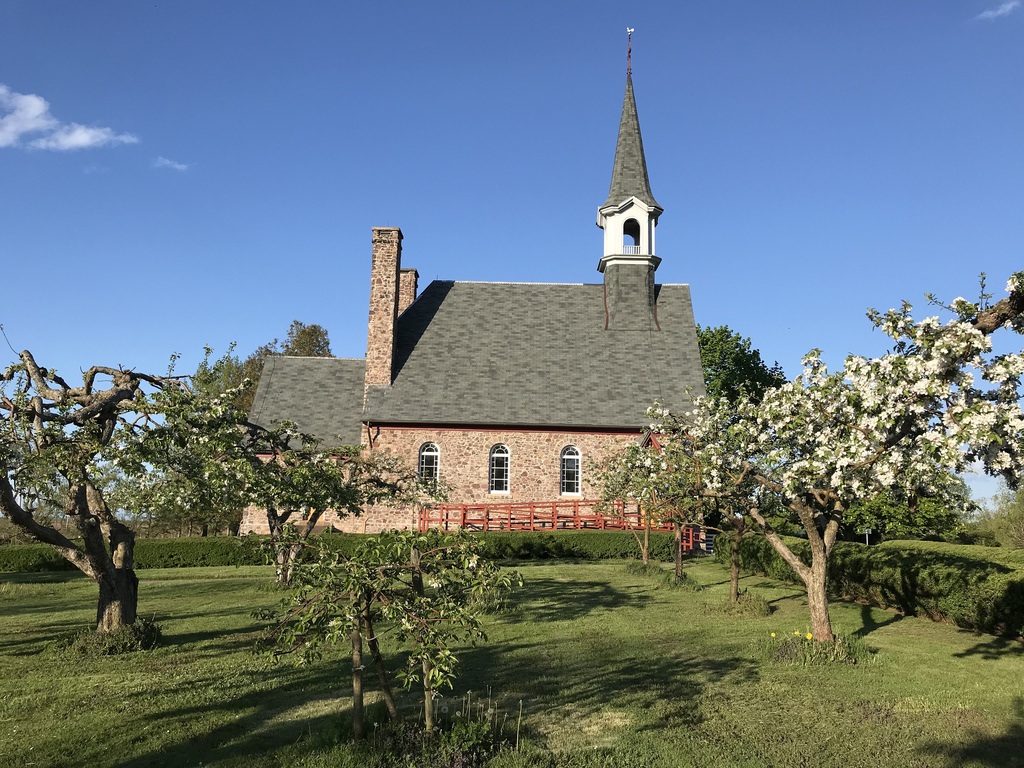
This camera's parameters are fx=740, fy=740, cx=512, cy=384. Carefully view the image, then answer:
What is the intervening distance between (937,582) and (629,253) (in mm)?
25218

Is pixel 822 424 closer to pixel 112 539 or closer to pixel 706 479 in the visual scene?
pixel 706 479

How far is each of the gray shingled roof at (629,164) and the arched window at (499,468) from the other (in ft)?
45.8

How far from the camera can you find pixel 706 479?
513 inches

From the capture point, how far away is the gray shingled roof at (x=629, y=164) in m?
37.4

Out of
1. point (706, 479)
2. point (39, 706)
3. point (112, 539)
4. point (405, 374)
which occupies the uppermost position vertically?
point (405, 374)

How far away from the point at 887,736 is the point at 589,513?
76.0ft

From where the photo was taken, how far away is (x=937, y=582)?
46.6 feet

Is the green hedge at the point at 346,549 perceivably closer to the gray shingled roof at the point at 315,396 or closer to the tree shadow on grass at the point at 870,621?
the gray shingled roof at the point at 315,396

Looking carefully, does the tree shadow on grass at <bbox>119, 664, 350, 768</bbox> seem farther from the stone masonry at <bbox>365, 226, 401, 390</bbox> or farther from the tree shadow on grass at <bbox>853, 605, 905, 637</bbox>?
the stone masonry at <bbox>365, 226, 401, 390</bbox>

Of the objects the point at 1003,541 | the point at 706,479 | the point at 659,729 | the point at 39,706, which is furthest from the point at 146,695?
the point at 1003,541

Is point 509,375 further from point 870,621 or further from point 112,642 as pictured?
point 112,642

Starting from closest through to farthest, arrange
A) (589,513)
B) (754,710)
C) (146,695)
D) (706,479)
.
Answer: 1. (754,710)
2. (146,695)
3. (706,479)
4. (589,513)

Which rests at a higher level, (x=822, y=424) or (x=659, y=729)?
(x=822, y=424)

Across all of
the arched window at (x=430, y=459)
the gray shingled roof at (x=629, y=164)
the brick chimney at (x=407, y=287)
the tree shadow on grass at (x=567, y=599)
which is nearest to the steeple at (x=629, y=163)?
the gray shingled roof at (x=629, y=164)
